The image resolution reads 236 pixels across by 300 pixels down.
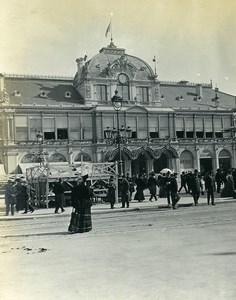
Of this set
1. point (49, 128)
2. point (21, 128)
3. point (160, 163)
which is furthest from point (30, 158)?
point (160, 163)

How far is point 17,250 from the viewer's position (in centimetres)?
913

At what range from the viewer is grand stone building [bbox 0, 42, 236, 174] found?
3897 cm

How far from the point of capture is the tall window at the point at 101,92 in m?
41.8

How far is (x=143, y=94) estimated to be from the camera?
4347 centimetres

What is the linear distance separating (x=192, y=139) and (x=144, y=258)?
38.3 metres

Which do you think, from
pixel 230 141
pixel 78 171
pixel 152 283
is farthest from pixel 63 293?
pixel 230 141

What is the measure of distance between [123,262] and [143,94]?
1458 inches

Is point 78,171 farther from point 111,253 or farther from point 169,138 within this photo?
point 169,138

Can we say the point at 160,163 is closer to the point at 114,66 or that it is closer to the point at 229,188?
the point at 114,66

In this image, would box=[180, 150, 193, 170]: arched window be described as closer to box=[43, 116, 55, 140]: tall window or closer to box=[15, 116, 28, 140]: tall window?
box=[43, 116, 55, 140]: tall window

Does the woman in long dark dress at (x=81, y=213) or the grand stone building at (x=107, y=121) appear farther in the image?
the grand stone building at (x=107, y=121)

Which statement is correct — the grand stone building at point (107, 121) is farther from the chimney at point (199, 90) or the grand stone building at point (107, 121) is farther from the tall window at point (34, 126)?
the chimney at point (199, 90)

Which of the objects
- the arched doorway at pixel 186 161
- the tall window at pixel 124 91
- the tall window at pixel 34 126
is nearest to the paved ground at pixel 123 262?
the tall window at pixel 34 126

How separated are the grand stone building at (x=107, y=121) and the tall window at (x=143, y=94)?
0.10 m
